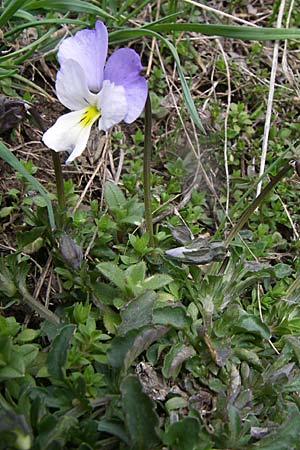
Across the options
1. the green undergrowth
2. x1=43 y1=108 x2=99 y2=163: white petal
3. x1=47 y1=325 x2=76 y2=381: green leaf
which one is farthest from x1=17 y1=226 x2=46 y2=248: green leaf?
x1=47 y1=325 x2=76 y2=381: green leaf

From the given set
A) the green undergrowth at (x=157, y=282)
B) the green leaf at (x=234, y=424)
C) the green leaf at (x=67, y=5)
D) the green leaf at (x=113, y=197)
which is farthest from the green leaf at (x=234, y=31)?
the green leaf at (x=234, y=424)

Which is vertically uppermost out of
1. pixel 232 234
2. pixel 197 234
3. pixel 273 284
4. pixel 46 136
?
pixel 46 136

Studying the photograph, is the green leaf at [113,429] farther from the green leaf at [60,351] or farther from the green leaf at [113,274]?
the green leaf at [113,274]

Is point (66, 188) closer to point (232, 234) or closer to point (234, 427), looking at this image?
point (232, 234)

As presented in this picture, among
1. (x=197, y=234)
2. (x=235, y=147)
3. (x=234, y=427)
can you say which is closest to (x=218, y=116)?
(x=235, y=147)

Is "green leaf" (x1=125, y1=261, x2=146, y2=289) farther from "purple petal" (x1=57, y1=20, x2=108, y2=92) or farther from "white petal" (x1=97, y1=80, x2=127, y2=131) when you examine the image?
"purple petal" (x1=57, y1=20, x2=108, y2=92)

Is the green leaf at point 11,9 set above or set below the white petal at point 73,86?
above

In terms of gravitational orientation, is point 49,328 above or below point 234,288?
above
